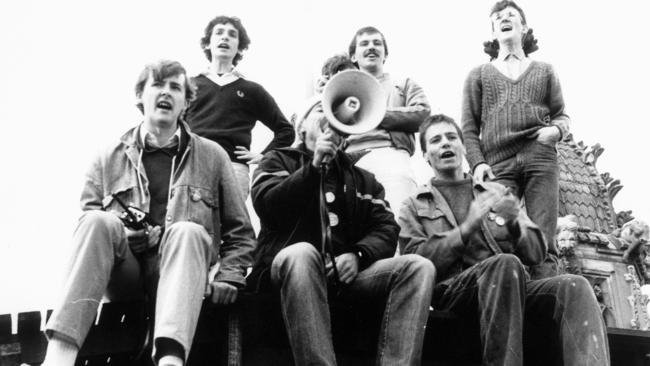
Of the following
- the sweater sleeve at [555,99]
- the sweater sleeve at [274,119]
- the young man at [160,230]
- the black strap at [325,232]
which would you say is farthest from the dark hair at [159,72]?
the sweater sleeve at [555,99]

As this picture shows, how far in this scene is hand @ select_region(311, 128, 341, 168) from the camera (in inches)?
190

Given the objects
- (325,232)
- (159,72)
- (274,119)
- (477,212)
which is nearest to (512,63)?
(274,119)

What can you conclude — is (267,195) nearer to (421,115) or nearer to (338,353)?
(338,353)

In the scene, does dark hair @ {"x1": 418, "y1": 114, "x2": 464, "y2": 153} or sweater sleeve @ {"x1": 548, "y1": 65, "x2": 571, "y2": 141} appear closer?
dark hair @ {"x1": 418, "y1": 114, "x2": 464, "y2": 153}

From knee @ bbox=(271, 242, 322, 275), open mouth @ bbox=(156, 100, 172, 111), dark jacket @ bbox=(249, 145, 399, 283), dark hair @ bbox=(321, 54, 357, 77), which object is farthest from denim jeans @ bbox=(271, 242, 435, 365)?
dark hair @ bbox=(321, 54, 357, 77)

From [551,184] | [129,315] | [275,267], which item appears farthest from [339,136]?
[551,184]

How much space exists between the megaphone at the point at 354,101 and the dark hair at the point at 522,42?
2220 millimetres

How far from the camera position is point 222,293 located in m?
4.70

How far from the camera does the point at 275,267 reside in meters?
4.70

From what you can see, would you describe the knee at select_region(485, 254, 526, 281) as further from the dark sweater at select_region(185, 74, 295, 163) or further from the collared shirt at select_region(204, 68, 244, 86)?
the collared shirt at select_region(204, 68, 244, 86)

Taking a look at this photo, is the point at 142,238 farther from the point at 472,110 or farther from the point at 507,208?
the point at 472,110

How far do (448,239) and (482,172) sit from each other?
1.14 metres

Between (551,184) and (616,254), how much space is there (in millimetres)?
8706

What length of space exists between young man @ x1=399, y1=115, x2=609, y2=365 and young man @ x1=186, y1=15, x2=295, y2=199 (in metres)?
1.35
